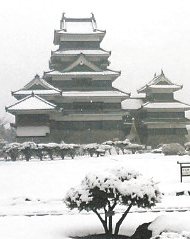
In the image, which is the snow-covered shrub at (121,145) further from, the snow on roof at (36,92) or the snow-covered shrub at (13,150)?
the snow-covered shrub at (13,150)

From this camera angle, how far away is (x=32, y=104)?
41344 millimetres

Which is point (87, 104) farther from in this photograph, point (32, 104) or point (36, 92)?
point (32, 104)

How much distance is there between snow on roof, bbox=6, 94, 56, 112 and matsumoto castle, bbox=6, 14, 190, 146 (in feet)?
0.32

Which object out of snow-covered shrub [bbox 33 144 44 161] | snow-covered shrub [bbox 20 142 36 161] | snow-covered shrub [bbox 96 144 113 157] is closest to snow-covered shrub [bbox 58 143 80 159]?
snow-covered shrub [bbox 33 144 44 161]

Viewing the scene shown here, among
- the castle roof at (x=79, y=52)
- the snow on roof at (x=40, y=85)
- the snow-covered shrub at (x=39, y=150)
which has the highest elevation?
the castle roof at (x=79, y=52)

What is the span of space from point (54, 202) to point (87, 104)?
104ft

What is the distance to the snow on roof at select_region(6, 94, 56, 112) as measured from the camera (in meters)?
40.8

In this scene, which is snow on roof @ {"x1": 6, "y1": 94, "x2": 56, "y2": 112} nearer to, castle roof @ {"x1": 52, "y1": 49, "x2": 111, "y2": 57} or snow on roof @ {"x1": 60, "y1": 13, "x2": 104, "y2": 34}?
castle roof @ {"x1": 52, "y1": 49, "x2": 111, "y2": 57}

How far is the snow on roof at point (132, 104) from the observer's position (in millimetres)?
50650

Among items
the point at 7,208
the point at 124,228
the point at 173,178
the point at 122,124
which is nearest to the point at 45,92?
the point at 122,124

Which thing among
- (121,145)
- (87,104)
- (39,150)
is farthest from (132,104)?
(39,150)

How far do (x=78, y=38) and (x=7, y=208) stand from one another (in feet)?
125

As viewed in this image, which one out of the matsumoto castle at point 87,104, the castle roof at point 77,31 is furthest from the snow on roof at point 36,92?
the castle roof at point 77,31

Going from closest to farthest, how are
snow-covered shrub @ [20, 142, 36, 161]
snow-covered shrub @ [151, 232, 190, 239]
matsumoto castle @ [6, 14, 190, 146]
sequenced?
snow-covered shrub @ [151, 232, 190, 239] → snow-covered shrub @ [20, 142, 36, 161] → matsumoto castle @ [6, 14, 190, 146]
